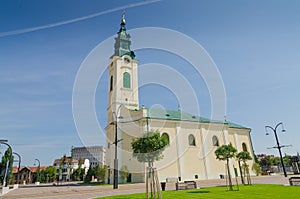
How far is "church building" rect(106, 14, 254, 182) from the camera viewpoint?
3525cm

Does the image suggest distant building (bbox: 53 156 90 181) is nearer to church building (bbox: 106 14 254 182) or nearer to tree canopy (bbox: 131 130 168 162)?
church building (bbox: 106 14 254 182)

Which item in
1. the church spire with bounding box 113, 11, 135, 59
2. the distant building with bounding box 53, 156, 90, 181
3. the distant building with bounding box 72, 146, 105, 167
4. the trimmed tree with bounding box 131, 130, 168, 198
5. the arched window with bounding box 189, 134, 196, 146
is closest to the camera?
the trimmed tree with bounding box 131, 130, 168, 198

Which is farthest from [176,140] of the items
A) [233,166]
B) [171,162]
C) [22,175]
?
[22,175]

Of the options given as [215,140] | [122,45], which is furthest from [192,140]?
[122,45]

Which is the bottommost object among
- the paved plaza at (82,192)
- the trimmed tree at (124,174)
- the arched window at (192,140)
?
the paved plaza at (82,192)

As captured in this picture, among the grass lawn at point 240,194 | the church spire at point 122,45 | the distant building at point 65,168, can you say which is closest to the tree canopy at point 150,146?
the grass lawn at point 240,194

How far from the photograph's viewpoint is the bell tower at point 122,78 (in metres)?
40.5

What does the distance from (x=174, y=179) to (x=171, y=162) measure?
2.85m

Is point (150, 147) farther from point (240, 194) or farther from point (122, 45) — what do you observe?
point (122, 45)

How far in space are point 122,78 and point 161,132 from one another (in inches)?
532

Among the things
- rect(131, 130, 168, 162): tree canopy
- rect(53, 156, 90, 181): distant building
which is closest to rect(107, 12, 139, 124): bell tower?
rect(131, 130, 168, 162): tree canopy

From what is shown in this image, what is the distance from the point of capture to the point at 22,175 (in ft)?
297

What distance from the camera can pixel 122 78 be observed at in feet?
137

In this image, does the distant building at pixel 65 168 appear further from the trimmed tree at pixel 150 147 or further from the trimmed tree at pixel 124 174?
the trimmed tree at pixel 150 147
